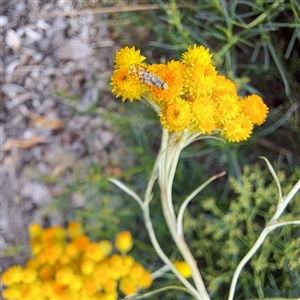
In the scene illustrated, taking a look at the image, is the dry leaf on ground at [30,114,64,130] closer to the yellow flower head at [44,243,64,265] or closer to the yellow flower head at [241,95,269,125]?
the yellow flower head at [44,243,64,265]

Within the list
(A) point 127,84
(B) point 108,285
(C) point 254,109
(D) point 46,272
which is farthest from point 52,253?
(C) point 254,109

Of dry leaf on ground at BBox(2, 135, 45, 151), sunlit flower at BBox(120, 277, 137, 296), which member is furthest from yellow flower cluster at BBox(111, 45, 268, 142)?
dry leaf on ground at BBox(2, 135, 45, 151)

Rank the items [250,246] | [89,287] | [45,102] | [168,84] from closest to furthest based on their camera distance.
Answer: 1. [168,84]
2. [89,287]
3. [250,246]
4. [45,102]

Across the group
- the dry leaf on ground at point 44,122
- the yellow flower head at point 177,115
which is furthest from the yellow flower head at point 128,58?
the dry leaf on ground at point 44,122

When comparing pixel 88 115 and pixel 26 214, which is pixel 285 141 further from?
pixel 26 214

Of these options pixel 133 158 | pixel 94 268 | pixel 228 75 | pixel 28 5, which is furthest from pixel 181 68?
pixel 28 5

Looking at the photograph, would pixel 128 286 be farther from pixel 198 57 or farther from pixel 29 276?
pixel 198 57

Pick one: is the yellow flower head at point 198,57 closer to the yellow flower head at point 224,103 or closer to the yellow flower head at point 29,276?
the yellow flower head at point 224,103

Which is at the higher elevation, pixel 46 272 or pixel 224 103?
pixel 224 103
